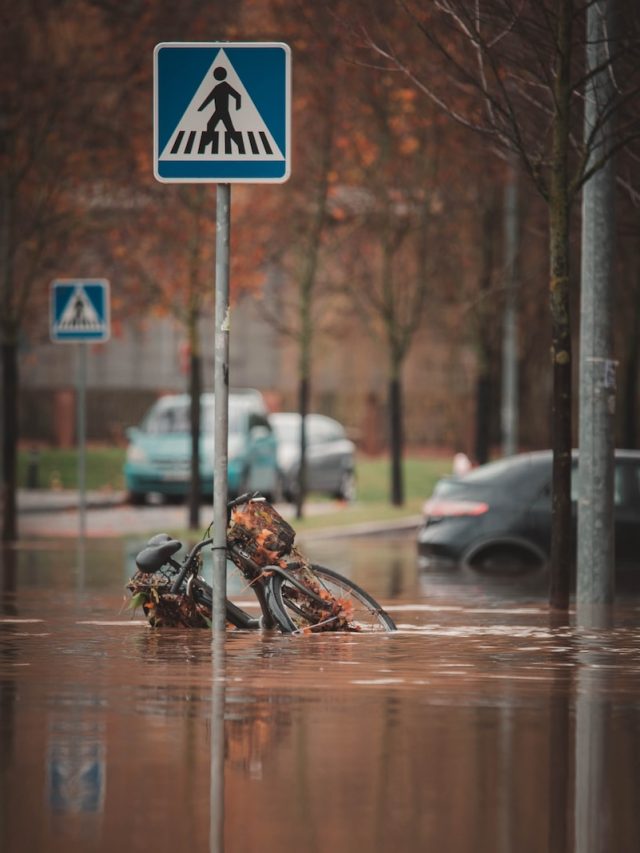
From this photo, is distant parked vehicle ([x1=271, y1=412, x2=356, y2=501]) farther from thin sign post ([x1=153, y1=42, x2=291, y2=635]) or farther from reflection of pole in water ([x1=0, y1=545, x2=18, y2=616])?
thin sign post ([x1=153, y1=42, x2=291, y2=635])

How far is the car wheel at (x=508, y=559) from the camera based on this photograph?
21484mm

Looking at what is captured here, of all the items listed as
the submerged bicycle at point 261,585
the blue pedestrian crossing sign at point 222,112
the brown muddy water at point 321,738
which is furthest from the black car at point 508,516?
the blue pedestrian crossing sign at point 222,112

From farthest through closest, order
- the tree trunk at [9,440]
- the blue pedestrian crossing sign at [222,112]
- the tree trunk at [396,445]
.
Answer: the tree trunk at [396,445]
the tree trunk at [9,440]
the blue pedestrian crossing sign at [222,112]

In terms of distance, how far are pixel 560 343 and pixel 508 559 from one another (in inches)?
238

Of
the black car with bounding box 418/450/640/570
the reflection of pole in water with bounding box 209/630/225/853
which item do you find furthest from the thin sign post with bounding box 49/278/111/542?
the reflection of pole in water with bounding box 209/630/225/853

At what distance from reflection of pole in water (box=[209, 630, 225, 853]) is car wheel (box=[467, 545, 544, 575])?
8.98m

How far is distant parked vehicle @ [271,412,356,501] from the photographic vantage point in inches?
1574

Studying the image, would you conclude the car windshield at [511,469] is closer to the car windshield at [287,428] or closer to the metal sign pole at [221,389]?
the metal sign pole at [221,389]

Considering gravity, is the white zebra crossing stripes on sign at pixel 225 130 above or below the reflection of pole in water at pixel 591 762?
above

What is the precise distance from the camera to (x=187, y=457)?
37.7 m

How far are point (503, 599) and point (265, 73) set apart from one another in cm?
643

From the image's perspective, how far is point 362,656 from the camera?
12.2 m

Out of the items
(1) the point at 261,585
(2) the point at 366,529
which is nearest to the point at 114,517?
(2) the point at 366,529

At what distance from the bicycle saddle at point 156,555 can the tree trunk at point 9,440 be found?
1437 centimetres
